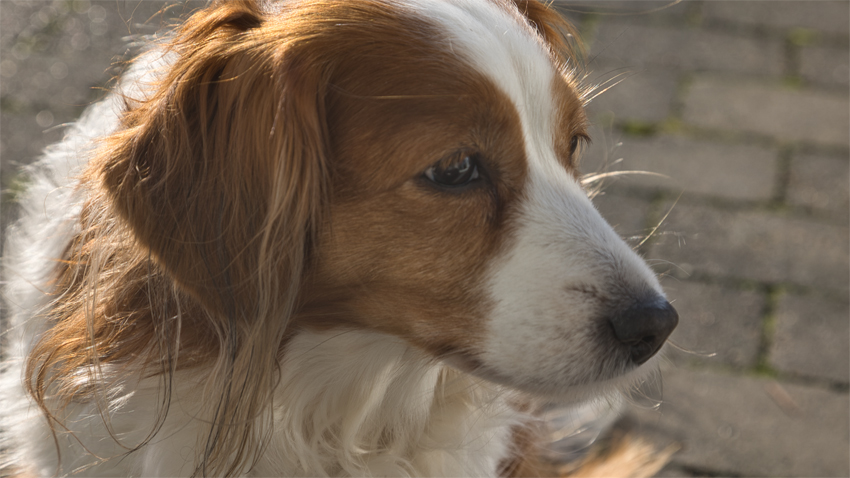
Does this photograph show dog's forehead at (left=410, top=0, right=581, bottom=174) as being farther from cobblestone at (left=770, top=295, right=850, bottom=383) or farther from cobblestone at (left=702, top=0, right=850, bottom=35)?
cobblestone at (left=702, top=0, right=850, bottom=35)

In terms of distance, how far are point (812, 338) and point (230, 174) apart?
2.43 metres

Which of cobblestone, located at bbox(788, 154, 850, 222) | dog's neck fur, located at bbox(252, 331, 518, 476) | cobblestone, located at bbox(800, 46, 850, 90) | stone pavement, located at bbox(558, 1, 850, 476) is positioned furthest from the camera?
cobblestone, located at bbox(800, 46, 850, 90)

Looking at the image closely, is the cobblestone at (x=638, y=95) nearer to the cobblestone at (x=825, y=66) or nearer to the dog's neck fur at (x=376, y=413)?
the cobblestone at (x=825, y=66)

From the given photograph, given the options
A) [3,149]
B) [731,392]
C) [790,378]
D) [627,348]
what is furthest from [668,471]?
[3,149]

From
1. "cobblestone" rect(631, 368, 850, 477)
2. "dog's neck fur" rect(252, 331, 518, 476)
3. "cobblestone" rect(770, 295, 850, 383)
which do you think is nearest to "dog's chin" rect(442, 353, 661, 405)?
"dog's neck fur" rect(252, 331, 518, 476)

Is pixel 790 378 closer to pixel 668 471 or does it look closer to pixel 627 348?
pixel 668 471

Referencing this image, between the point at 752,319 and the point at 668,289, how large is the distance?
1.10 feet

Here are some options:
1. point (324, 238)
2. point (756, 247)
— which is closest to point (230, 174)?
point (324, 238)

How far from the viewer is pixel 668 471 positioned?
2674mm

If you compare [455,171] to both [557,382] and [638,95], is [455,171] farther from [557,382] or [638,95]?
[638,95]

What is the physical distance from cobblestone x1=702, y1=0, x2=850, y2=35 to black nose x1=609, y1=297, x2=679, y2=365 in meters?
3.63

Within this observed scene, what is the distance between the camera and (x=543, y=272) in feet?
5.35

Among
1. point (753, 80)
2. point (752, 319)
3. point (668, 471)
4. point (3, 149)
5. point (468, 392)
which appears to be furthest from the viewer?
point (753, 80)

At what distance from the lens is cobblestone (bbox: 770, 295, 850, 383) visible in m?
2.98
